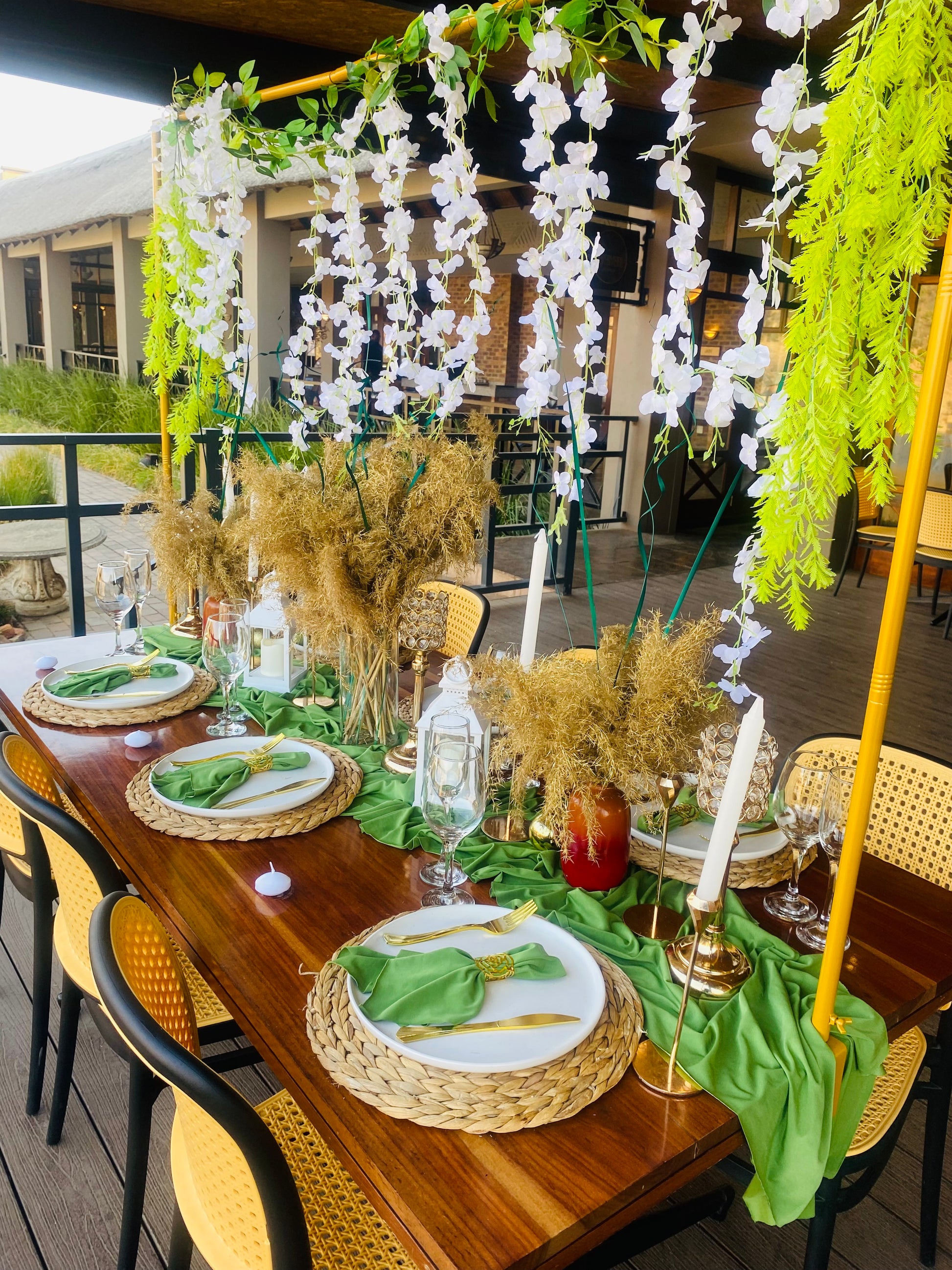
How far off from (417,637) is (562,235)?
2.30 feet

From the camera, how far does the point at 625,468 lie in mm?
8203

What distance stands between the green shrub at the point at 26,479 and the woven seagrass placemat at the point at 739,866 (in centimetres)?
500

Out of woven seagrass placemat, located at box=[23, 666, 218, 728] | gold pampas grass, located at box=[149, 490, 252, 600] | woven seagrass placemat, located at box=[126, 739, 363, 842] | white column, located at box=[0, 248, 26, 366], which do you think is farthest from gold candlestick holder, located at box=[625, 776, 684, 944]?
white column, located at box=[0, 248, 26, 366]

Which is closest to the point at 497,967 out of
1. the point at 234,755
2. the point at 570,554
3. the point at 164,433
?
the point at 234,755

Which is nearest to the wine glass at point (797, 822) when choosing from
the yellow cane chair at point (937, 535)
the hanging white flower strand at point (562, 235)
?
the hanging white flower strand at point (562, 235)

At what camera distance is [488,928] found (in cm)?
114

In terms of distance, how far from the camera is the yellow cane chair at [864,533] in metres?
6.81

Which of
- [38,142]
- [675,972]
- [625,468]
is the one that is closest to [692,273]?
[675,972]

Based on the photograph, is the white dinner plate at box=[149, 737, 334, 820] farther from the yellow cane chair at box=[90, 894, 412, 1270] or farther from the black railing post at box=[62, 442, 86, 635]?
the black railing post at box=[62, 442, 86, 635]

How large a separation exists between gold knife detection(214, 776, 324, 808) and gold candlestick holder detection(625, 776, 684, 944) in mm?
570

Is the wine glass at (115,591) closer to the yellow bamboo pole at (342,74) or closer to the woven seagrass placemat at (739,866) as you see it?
the yellow bamboo pole at (342,74)

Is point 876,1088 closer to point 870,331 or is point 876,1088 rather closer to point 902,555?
point 902,555

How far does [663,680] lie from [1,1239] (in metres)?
1.41

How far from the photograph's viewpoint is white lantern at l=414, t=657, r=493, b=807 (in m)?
1.42
